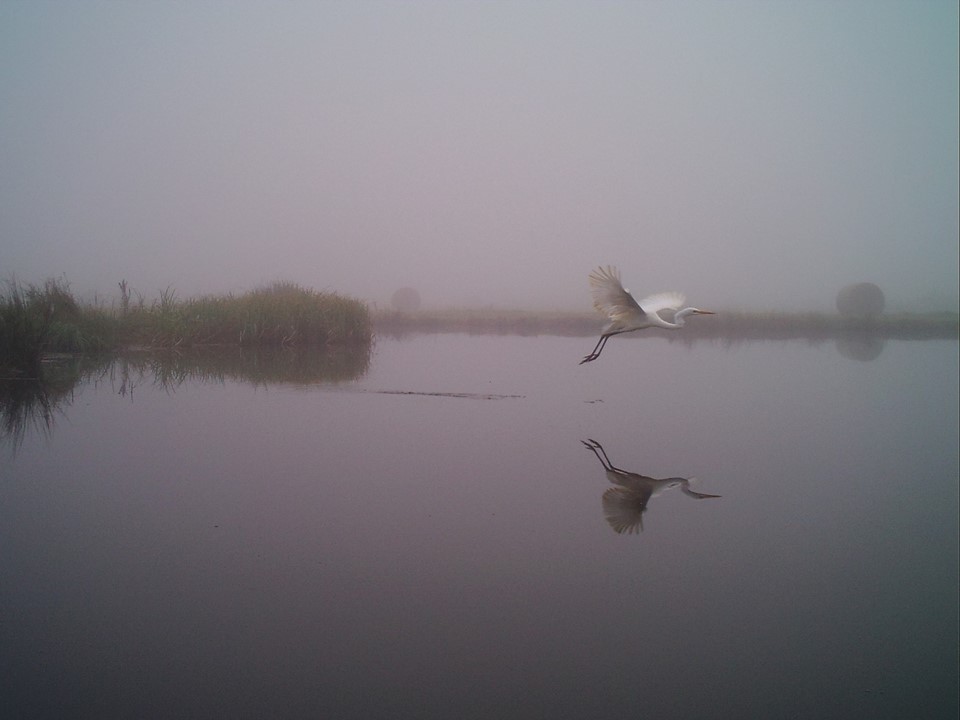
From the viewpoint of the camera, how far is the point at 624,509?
429cm

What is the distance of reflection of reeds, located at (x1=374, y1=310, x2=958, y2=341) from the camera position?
1203 inches

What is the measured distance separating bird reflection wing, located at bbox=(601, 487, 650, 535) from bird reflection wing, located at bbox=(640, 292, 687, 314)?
2.80m

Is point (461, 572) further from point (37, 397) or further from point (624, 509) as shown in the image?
point (37, 397)

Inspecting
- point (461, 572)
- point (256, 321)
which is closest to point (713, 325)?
point (256, 321)

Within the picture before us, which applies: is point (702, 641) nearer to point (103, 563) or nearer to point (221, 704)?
point (221, 704)

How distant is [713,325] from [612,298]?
2676 centimetres

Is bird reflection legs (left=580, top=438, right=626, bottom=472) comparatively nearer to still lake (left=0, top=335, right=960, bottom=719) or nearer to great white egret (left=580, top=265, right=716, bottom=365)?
still lake (left=0, top=335, right=960, bottom=719)

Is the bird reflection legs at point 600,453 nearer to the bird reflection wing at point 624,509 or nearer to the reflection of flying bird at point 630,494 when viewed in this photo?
the reflection of flying bird at point 630,494

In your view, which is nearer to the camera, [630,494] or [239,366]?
[630,494]

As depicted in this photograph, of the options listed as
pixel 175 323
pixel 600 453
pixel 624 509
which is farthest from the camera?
pixel 175 323

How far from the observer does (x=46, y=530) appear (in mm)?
3586

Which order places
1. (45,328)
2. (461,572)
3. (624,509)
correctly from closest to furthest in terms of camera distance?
(461,572)
(624,509)
(45,328)

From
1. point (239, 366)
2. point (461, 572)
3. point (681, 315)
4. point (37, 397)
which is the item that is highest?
point (681, 315)

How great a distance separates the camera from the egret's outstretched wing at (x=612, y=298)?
6.34 meters
